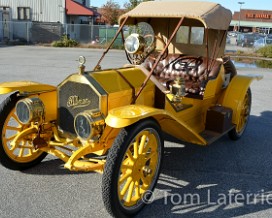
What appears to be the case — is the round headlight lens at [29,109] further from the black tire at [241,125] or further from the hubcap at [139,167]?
the black tire at [241,125]

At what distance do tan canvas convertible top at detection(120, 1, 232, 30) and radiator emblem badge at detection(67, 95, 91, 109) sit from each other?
1433mm

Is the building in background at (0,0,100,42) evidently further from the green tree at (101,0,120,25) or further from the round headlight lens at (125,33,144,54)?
the round headlight lens at (125,33,144,54)

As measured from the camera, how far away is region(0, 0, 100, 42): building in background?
81.3ft

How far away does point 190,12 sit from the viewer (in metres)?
3.89

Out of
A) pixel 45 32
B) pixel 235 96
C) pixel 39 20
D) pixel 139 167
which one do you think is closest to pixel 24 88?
pixel 139 167

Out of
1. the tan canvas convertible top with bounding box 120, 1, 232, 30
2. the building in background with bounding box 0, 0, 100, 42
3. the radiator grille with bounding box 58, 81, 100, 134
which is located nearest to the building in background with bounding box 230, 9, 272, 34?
the building in background with bounding box 0, 0, 100, 42

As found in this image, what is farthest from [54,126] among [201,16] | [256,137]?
[256,137]

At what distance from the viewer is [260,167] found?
168 inches

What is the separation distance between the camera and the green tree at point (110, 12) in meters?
38.9

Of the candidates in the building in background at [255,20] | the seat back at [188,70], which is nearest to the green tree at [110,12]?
the building in background at [255,20]

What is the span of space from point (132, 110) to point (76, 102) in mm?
755

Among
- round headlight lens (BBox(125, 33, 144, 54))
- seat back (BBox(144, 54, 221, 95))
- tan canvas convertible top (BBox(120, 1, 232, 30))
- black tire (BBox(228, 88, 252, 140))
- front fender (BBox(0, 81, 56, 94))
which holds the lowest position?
black tire (BBox(228, 88, 252, 140))

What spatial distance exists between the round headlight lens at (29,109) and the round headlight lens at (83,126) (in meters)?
0.52

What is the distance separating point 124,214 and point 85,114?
0.96m
